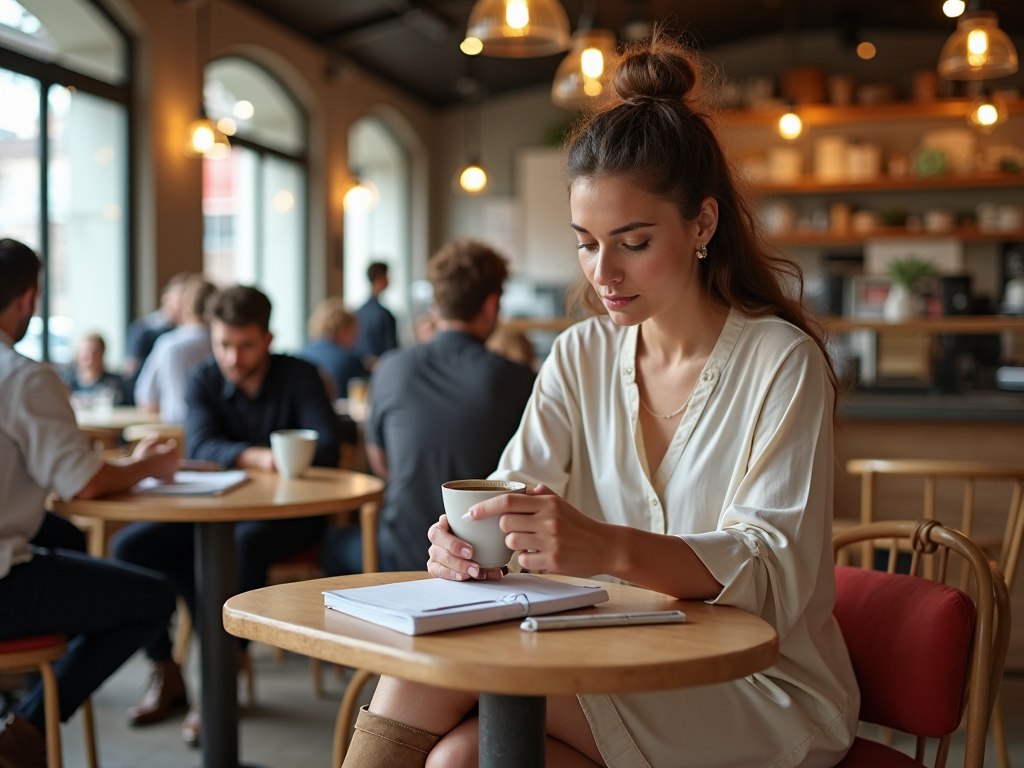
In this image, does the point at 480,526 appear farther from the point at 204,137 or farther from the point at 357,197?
the point at 357,197

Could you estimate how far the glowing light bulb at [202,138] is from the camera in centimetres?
622

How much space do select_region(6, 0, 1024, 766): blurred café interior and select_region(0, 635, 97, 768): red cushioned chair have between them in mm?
611

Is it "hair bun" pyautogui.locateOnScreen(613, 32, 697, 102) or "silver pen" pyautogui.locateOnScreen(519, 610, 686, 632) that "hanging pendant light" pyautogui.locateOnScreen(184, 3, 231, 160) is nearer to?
"hair bun" pyautogui.locateOnScreen(613, 32, 697, 102)

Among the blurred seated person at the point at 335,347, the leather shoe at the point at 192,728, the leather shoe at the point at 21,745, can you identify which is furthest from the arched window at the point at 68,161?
the leather shoe at the point at 21,745

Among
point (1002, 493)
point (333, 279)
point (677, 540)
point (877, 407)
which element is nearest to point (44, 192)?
point (333, 279)

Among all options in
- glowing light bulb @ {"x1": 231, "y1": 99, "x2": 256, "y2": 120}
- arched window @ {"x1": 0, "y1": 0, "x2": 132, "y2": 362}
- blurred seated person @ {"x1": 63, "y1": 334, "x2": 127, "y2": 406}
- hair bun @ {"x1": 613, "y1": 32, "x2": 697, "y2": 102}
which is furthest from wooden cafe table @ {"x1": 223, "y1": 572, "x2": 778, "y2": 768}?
Result: glowing light bulb @ {"x1": 231, "y1": 99, "x2": 256, "y2": 120}

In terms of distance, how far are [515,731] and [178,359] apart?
13.4 feet

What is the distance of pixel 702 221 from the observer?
5.18 feet

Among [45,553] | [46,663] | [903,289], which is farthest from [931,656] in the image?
[903,289]

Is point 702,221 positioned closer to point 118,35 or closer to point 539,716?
point 539,716

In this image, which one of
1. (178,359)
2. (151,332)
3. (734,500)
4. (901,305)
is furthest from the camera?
(151,332)

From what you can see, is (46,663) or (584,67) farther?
(584,67)

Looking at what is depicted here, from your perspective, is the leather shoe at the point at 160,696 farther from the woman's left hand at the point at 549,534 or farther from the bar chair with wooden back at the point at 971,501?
the woman's left hand at the point at 549,534

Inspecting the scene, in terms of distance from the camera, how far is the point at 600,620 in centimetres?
111
